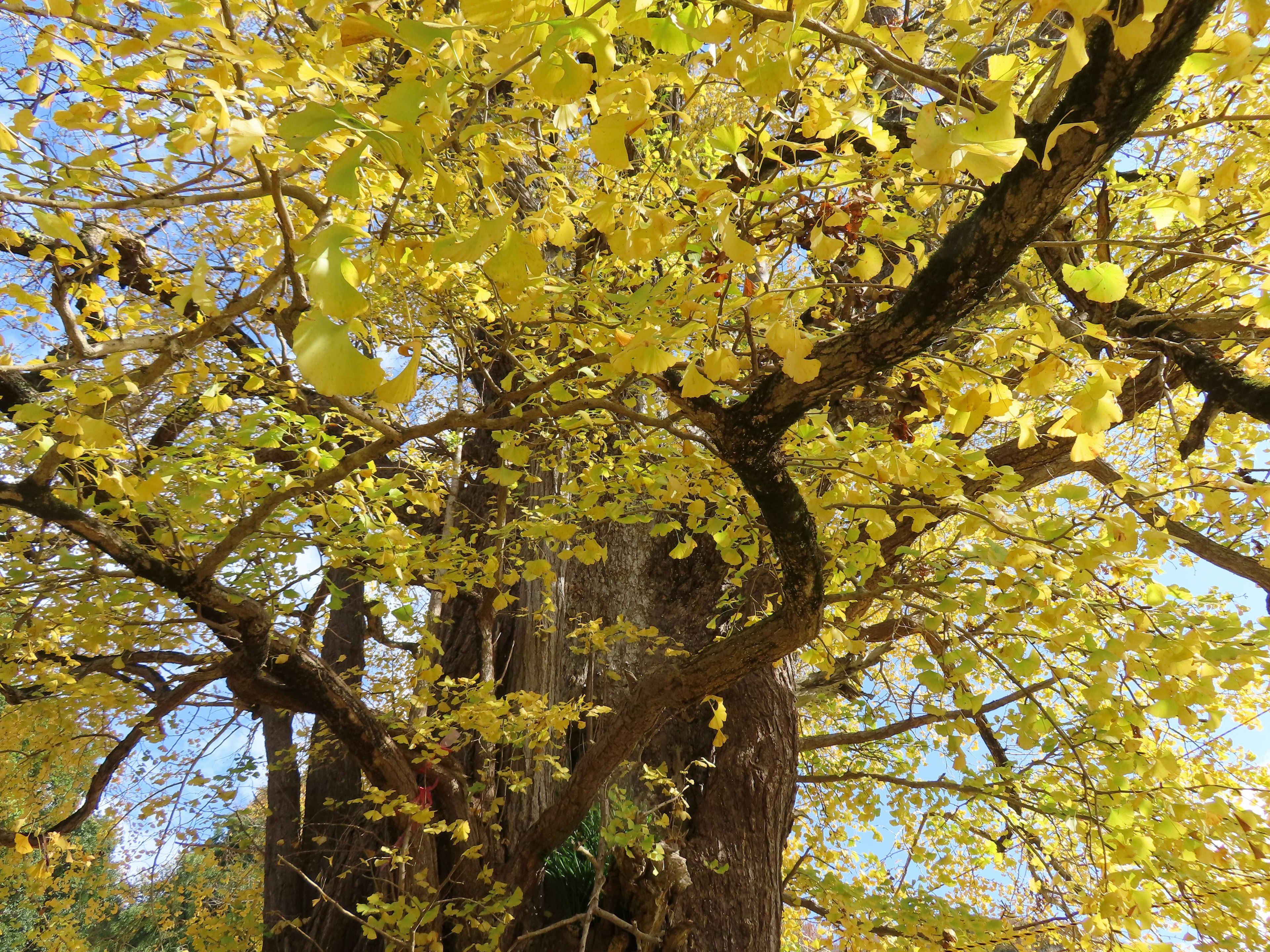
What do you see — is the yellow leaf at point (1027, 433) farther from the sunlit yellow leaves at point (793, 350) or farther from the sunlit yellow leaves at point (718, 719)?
the sunlit yellow leaves at point (718, 719)

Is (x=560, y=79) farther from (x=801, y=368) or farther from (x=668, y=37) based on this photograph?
(x=801, y=368)

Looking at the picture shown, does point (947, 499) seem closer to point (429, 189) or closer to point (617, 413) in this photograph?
point (617, 413)

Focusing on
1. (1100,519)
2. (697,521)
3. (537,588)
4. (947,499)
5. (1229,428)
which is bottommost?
(1100,519)

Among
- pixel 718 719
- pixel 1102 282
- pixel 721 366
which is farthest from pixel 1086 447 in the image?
pixel 718 719

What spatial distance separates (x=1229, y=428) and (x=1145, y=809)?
150 inches

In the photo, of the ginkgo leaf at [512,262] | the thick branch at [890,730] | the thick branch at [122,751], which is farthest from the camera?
the thick branch at [890,730]

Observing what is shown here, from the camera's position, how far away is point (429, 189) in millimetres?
2627

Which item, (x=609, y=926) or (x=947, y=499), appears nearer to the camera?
(x=947, y=499)

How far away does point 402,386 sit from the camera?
1163mm

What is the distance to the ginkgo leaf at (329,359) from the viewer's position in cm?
80

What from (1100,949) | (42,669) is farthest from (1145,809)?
(42,669)

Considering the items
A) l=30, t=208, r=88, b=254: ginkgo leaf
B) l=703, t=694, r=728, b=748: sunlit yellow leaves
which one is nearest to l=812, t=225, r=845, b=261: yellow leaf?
l=30, t=208, r=88, b=254: ginkgo leaf

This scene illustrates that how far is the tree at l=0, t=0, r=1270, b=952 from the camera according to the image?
143cm

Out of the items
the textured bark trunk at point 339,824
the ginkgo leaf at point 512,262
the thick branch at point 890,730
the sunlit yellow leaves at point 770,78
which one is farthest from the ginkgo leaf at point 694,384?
the textured bark trunk at point 339,824
